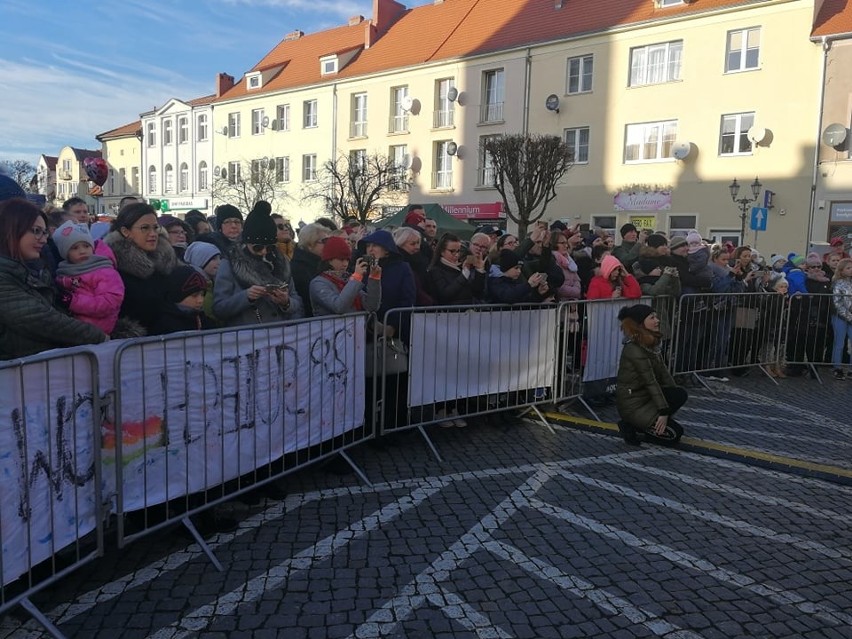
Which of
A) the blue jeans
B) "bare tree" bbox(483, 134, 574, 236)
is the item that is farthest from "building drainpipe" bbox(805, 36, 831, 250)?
the blue jeans

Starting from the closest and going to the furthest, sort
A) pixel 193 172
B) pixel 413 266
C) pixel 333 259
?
pixel 333 259, pixel 413 266, pixel 193 172

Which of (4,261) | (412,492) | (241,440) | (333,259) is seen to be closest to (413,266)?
(333,259)

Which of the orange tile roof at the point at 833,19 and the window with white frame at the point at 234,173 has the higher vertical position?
the orange tile roof at the point at 833,19

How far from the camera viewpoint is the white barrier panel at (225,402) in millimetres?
3611

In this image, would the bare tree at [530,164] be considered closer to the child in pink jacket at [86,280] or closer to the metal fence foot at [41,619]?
the child in pink jacket at [86,280]

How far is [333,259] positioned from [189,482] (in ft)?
7.92

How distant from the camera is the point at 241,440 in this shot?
4.27m

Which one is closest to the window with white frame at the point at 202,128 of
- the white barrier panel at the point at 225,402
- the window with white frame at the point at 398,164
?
the window with white frame at the point at 398,164

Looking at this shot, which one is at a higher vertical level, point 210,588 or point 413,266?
point 413,266

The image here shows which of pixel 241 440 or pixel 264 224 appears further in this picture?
pixel 264 224

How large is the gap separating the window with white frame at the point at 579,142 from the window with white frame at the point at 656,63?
2.88m

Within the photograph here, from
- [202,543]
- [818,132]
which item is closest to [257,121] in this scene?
[818,132]

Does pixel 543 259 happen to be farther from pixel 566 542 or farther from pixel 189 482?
pixel 189 482

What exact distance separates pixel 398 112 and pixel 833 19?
69.8 ft
